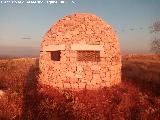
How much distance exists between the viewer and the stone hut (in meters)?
11.0

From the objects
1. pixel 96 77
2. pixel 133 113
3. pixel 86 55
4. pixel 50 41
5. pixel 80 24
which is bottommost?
pixel 133 113

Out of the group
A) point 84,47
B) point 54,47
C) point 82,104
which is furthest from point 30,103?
point 84,47

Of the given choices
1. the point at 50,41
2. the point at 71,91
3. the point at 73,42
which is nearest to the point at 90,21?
the point at 73,42

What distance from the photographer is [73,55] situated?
10.9 m

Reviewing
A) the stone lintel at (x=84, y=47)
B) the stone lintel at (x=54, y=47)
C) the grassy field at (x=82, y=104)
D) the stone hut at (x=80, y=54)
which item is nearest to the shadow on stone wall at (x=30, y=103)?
the grassy field at (x=82, y=104)

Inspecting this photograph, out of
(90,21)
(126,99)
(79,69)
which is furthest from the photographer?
(90,21)

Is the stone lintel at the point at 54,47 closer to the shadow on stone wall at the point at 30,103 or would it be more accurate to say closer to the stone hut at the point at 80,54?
the stone hut at the point at 80,54

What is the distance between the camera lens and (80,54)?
12.1 m

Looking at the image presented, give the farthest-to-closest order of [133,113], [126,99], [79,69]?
1. [79,69]
2. [126,99]
3. [133,113]

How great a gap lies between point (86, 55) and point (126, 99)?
3380mm

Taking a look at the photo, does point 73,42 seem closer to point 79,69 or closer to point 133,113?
point 79,69

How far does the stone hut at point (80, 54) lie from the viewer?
11.0 metres

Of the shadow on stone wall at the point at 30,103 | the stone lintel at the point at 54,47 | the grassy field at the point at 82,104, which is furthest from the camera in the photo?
the stone lintel at the point at 54,47

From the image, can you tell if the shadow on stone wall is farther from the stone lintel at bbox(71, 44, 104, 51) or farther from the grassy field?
the stone lintel at bbox(71, 44, 104, 51)
